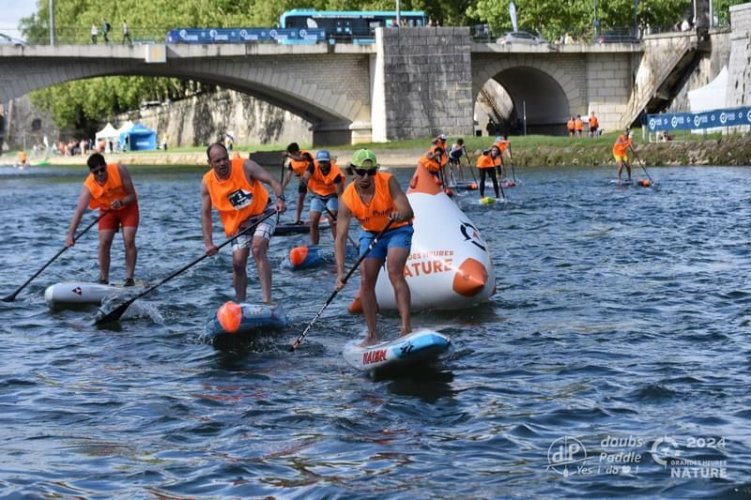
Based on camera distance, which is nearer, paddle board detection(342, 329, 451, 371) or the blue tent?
paddle board detection(342, 329, 451, 371)

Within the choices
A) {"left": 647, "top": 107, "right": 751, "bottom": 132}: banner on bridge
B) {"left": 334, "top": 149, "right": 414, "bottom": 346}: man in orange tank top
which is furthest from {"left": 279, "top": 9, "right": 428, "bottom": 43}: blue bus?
{"left": 334, "top": 149, "right": 414, "bottom": 346}: man in orange tank top

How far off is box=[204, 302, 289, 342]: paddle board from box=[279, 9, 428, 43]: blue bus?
2484 inches

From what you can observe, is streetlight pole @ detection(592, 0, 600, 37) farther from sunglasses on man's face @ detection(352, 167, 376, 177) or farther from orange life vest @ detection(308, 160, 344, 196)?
sunglasses on man's face @ detection(352, 167, 376, 177)

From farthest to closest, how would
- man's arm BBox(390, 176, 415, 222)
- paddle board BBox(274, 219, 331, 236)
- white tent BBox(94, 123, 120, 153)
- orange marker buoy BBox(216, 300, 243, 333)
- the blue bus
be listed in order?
white tent BBox(94, 123, 120, 153)
the blue bus
paddle board BBox(274, 219, 331, 236)
orange marker buoy BBox(216, 300, 243, 333)
man's arm BBox(390, 176, 415, 222)

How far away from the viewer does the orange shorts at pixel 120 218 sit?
1877 cm

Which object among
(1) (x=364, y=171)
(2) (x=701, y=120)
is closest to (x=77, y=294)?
(1) (x=364, y=171)

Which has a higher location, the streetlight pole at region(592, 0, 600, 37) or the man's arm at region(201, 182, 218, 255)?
the streetlight pole at region(592, 0, 600, 37)

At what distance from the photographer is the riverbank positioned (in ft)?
167

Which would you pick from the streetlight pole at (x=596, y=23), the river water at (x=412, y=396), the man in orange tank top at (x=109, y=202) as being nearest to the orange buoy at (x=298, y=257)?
the river water at (x=412, y=396)

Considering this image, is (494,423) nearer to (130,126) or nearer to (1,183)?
(1,183)

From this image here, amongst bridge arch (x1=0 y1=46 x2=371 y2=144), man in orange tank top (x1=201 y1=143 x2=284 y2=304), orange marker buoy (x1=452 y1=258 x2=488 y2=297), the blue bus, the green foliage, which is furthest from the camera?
the green foliage

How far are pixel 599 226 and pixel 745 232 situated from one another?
3740 millimetres

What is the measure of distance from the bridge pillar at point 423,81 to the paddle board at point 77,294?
55.9 metres

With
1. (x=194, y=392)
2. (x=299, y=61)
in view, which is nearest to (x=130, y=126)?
(x=299, y=61)
